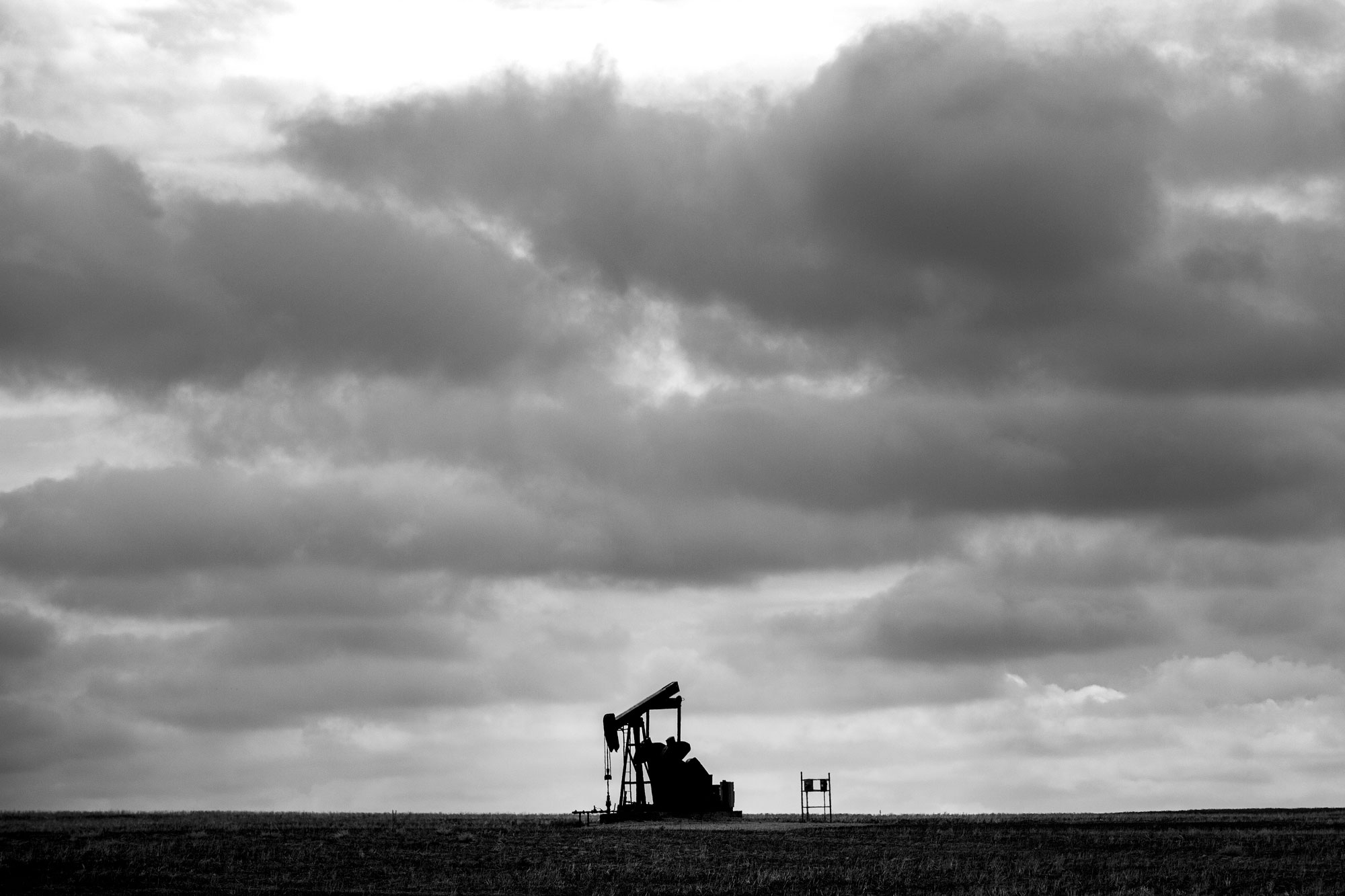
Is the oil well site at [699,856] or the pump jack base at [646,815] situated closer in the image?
the oil well site at [699,856]

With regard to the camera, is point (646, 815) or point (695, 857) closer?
point (695, 857)

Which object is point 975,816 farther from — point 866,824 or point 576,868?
point 576,868

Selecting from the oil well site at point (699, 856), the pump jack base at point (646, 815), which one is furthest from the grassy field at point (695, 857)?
the pump jack base at point (646, 815)

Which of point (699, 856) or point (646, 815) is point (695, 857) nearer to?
point (699, 856)

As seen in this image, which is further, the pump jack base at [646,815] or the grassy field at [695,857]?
the pump jack base at [646,815]

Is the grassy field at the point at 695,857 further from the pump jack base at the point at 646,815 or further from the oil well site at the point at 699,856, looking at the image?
the pump jack base at the point at 646,815

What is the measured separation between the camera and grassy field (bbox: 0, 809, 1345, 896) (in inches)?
1549

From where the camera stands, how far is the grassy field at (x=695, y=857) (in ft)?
129

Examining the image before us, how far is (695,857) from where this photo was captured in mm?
45312

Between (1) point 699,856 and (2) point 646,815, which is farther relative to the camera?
(2) point 646,815

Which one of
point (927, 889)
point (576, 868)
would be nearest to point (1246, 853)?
point (927, 889)

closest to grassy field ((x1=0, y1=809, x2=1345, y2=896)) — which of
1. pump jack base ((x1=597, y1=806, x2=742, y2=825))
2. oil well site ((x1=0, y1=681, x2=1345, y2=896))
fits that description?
oil well site ((x1=0, y1=681, x2=1345, y2=896))

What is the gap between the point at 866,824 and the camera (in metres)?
54.4

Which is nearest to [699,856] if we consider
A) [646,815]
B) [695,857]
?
[695,857]
